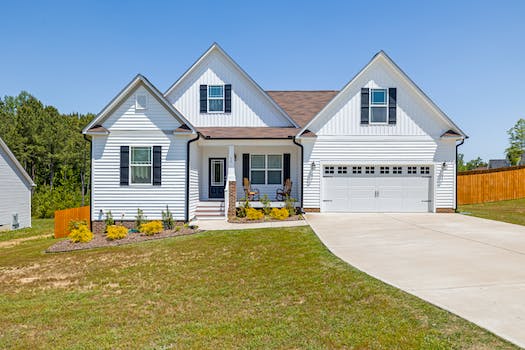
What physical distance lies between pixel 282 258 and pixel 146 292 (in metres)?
3.27

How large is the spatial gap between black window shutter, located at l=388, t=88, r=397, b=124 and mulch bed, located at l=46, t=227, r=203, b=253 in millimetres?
10447

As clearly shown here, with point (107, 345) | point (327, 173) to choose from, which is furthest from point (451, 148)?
point (107, 345)

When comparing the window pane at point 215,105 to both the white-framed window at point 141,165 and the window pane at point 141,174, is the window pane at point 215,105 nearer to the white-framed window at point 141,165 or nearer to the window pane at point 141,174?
→ the white-framed window at point 141,165

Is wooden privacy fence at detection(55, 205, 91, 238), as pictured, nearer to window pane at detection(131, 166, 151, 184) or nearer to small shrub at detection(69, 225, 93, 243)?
small shrub at detection(69, 225, 93, 243)

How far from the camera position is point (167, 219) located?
14.5 m

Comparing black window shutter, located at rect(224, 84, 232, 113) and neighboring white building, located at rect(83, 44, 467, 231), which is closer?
neighboring white building, located at rect(83, 44, 467, 231)

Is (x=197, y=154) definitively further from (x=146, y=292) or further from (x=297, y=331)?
(x=297, y=331)

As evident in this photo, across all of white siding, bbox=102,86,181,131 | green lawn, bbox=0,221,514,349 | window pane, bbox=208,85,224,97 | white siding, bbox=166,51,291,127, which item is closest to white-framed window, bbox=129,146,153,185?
white siding, bbox=102,86,181,131

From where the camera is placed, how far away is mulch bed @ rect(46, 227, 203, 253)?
11.9m

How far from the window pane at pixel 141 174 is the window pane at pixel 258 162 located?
17.6ft

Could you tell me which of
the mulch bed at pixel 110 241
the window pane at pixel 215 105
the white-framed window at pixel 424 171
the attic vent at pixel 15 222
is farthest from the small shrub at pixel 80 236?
the white-framed window at pixel 424 171

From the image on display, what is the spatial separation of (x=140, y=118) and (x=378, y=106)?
11.0 meters

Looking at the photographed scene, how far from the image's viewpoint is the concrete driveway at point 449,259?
191 inches

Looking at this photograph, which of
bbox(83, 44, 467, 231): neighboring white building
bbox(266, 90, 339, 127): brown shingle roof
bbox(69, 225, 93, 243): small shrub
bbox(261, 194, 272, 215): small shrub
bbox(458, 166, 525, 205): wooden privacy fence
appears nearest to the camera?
bbox(69, 225, 93, 243): small shrub
